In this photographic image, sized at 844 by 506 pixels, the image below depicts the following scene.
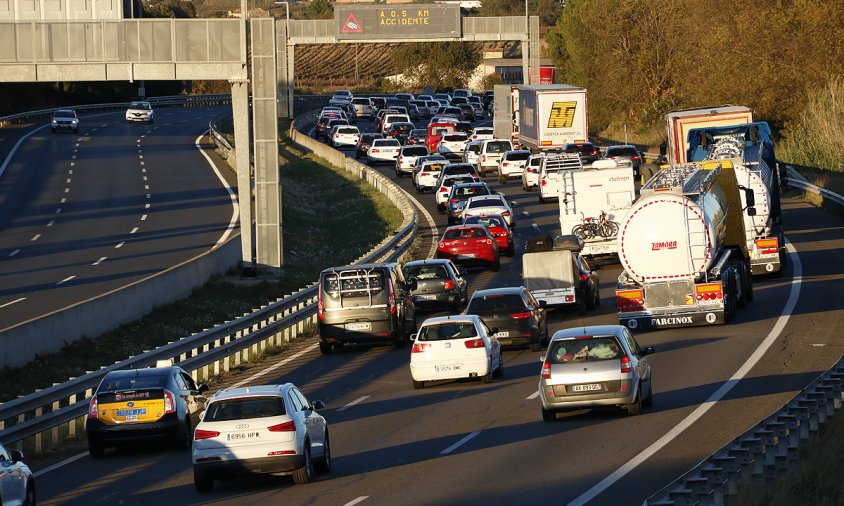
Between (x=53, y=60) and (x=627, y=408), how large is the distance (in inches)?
1240

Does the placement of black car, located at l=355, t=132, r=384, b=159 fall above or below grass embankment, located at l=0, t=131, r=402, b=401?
above

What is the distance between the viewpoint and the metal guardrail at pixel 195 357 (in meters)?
22.5

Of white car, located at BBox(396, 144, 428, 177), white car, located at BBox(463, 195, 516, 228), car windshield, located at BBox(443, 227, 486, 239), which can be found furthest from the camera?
white car, located at BBox(396, 144, 428, 177)

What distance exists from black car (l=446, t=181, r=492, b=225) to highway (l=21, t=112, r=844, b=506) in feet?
64.3

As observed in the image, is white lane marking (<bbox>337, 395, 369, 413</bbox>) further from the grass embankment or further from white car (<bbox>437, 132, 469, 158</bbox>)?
white car (<bbox>437, 132, 469, 158</bbox>)

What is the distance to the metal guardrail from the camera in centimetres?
2250

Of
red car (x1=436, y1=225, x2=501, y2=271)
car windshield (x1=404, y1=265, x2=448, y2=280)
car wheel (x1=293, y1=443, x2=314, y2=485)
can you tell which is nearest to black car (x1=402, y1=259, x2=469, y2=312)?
car windshield (x1=404, y1=265, x2=448, y2=280)

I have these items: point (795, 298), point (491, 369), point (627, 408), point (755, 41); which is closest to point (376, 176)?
point (755, 41)

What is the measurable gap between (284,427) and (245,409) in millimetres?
568

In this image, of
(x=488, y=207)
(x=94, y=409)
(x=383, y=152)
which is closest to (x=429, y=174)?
(x=383, y=152)

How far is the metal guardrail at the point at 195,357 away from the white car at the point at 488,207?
4.67 meters

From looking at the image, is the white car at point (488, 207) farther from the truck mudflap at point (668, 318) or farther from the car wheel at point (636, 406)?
the car wheel at point (636, 406)

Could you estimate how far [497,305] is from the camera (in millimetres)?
31125

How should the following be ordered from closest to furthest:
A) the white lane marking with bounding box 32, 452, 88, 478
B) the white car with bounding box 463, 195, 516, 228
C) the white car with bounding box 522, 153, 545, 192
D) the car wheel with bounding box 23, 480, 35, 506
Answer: the car wheel with bounding box 23, 480, 35, 506, the white lane marking with bounding box 32, 452, 88, 478, the white car with bounding box 463, 195, 516, 228, the white car with bounding box 522, 153, 545, 192
